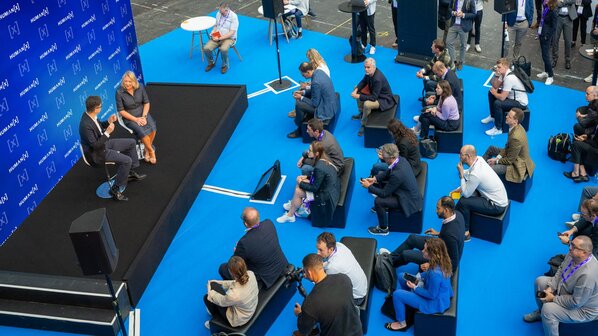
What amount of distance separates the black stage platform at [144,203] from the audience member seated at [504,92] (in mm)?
4065

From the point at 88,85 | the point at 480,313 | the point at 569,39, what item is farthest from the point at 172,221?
the point at 569,39

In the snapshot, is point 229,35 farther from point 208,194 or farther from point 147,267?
point 147,267

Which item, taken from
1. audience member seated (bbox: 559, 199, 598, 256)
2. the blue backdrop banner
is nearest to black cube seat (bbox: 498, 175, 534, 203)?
audience member seated (bbox: 559, 199, 598, 256)

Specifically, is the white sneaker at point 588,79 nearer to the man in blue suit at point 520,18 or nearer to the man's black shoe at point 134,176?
the man in blue suit at point 520,18

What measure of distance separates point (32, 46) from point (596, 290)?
719 cm

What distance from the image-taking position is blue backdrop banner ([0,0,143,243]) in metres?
8.20

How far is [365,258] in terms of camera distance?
7.19 meters

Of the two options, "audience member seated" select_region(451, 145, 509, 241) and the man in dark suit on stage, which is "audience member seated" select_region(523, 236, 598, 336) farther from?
the man in dark suit on stage

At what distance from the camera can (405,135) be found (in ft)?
27.3

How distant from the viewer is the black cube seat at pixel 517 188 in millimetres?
8445

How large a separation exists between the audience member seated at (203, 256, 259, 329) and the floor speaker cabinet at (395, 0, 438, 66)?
23.3 feet

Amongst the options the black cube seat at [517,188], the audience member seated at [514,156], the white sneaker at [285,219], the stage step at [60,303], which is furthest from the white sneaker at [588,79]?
the stage step at [60,303]

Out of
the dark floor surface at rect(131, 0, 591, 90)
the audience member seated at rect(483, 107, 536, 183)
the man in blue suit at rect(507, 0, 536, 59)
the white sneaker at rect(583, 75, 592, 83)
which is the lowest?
the white sneaker at rect(583, 75, 592, 83)

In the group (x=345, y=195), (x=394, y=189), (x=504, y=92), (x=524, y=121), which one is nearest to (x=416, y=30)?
(x=504, y=92)
